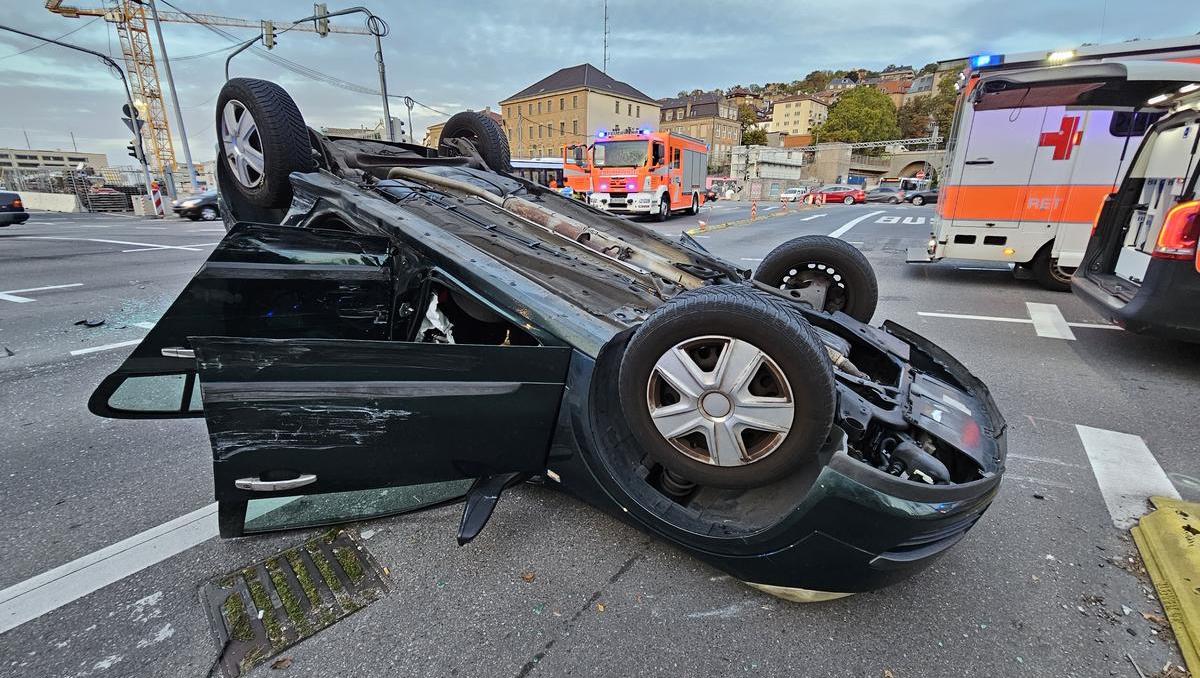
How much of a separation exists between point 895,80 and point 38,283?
16309cm

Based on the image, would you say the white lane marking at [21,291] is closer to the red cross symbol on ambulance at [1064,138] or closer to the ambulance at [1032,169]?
the ambulance at [1032,169]

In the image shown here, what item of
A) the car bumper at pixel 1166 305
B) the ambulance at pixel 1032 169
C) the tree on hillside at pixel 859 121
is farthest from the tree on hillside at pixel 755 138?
the car bumper at pixel 1166 305

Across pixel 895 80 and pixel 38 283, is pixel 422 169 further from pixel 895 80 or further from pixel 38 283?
pixel 895 80

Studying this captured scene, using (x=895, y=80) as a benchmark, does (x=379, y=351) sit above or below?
below

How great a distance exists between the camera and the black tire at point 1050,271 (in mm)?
7250

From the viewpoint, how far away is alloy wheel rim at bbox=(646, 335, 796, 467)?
180 cm

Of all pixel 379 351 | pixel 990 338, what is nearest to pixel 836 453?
pixel 379 351

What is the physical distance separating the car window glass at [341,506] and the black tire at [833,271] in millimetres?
2512

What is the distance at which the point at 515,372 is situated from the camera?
6.40 ft

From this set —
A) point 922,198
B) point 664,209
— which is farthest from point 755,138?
point 664,209

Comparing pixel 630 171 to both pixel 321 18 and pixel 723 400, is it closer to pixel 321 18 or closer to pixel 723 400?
pixel 321 18

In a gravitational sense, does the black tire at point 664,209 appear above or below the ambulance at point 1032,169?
below

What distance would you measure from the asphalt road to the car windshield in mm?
15328

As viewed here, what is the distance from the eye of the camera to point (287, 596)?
1.93 metres
